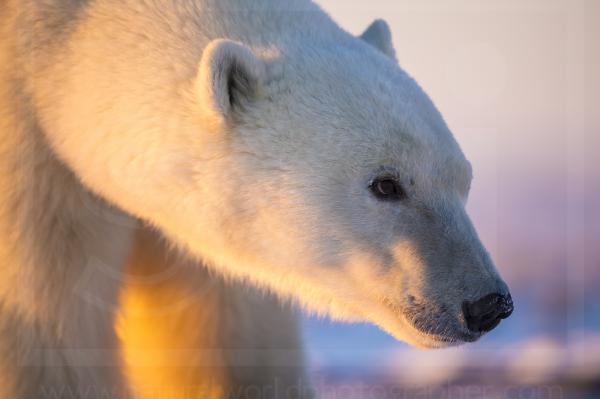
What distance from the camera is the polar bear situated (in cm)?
331

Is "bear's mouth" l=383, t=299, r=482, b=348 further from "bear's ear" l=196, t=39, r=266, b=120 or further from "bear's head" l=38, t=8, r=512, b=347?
"bear's ear" l=196, t=39, r=266, b=120

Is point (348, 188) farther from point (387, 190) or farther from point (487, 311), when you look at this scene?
point (487, 311)

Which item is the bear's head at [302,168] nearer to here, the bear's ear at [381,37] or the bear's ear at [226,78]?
the bear's ear at [226,78]

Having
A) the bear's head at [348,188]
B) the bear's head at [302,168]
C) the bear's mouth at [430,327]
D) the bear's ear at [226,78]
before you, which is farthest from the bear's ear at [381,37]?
the bear's mouth at [430,327]

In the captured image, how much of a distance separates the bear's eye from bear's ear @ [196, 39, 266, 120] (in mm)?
→ 580

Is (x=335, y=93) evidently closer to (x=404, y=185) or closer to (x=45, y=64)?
(x=404, y=185)

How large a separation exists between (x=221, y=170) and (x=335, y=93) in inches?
20.1

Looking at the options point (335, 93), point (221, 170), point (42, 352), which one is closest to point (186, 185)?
point (221, 170)

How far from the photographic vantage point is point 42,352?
12.6ft

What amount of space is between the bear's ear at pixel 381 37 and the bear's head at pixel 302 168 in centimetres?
40

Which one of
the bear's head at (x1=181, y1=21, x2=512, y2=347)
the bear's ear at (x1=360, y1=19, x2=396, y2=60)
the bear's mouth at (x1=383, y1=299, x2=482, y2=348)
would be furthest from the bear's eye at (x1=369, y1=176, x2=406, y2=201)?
the bear's ear at (x1=360, y1=19, x2=396, y2=60)

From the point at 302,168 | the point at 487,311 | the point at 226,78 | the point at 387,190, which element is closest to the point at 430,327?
the point at 487,311

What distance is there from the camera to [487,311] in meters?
3.17

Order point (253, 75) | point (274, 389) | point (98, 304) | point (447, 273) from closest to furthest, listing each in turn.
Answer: point (447, 273), point (253, 75), point (98, 304), point (274, 389)
